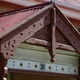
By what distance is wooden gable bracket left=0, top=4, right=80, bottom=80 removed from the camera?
5473 millimetres

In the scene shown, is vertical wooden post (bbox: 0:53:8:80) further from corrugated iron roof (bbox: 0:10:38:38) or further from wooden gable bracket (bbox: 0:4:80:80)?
corrugated iron roof (bbox: 0:10:38:38)

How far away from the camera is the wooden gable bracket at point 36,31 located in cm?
547

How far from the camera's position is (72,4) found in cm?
971

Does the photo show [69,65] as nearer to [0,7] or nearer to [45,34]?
[45,34]

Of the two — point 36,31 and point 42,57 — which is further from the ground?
point 36,31

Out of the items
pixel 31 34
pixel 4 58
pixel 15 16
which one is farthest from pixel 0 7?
pixel 4 58

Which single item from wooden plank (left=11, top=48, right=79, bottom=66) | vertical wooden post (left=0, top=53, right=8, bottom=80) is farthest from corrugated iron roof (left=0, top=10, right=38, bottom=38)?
wooden plank (left=11, top=48, right=79, bottom=66)

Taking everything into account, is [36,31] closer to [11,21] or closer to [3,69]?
[11,21]

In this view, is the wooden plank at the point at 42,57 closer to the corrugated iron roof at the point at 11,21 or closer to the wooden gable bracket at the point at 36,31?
the wooden gable bracket at the point at 36,31

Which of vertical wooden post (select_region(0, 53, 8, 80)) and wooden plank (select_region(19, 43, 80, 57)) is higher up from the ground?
wooden plank (select_region(19, 43, 80, 57))

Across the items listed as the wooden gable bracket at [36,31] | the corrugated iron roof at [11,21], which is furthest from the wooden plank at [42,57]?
the corrugated iron roof at [11,21]

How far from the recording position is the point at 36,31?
6074mm

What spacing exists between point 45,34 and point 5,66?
46.3 inches

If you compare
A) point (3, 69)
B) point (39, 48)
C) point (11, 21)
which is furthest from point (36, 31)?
point (3, 69)
